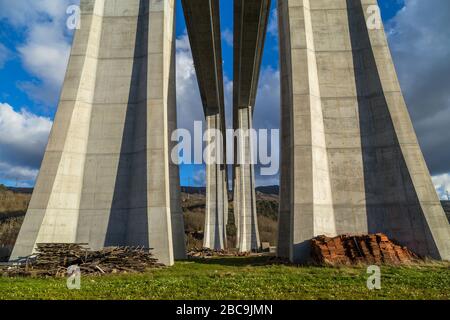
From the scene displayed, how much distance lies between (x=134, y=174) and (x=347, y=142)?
427 inches

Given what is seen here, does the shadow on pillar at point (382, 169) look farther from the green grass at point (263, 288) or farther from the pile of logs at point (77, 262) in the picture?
the pile of logs at point (77, 262)

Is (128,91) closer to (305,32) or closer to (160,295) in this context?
(305,32)

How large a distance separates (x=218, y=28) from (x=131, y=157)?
75.5 feet

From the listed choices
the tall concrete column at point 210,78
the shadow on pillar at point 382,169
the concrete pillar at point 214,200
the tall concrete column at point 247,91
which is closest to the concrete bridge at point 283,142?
the shadow on pillar at point 382,169

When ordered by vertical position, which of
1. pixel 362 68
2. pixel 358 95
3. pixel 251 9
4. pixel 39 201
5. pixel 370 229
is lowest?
pixel 370 229

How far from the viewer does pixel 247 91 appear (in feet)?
156

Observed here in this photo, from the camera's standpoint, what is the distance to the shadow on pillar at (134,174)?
52.8 feet

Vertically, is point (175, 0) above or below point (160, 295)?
above

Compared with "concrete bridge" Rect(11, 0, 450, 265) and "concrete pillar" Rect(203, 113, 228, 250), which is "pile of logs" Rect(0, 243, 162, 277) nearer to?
"concrete bridge" Rect(11, 0, 450, 265)

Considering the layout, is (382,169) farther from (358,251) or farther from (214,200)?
(214,200)

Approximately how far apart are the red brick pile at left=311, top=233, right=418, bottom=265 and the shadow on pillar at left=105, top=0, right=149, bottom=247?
25.6 feet

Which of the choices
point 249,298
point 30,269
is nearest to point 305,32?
point 249,298

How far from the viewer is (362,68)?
17531mm

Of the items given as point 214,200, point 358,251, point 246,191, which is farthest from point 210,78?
point 358,251
